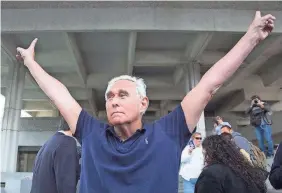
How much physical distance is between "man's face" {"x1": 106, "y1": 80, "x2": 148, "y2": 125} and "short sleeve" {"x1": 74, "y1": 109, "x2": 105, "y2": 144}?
9 centimetres

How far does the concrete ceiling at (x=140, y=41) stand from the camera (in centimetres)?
944

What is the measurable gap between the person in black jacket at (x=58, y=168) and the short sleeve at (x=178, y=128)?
132cm

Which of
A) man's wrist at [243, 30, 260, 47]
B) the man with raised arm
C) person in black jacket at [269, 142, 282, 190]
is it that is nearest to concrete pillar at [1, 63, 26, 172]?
person in black jacket at [269, 142, 282, 190]

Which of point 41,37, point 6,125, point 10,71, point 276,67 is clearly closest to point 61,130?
point 41,37

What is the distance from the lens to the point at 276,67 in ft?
45.2

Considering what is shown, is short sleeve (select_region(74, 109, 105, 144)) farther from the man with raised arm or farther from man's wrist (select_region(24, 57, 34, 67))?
man's wrist (select_region(24, 57, 34, 67))

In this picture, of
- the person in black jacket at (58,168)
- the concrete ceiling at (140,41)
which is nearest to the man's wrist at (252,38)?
the person in black jacket at (58,168)

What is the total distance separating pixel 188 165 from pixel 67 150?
2753 millimetres

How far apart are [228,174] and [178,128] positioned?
1075 mm

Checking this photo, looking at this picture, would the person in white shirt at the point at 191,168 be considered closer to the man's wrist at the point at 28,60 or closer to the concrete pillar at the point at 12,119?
the man's wrist at the point at 28,60

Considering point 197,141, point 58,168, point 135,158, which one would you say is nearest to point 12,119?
point 197,141

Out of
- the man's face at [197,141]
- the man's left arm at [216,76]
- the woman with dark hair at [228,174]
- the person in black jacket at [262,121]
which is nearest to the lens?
the man's left arm at [216,76]

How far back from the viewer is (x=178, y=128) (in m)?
1.58

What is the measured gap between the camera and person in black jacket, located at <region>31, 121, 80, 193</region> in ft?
8.54
